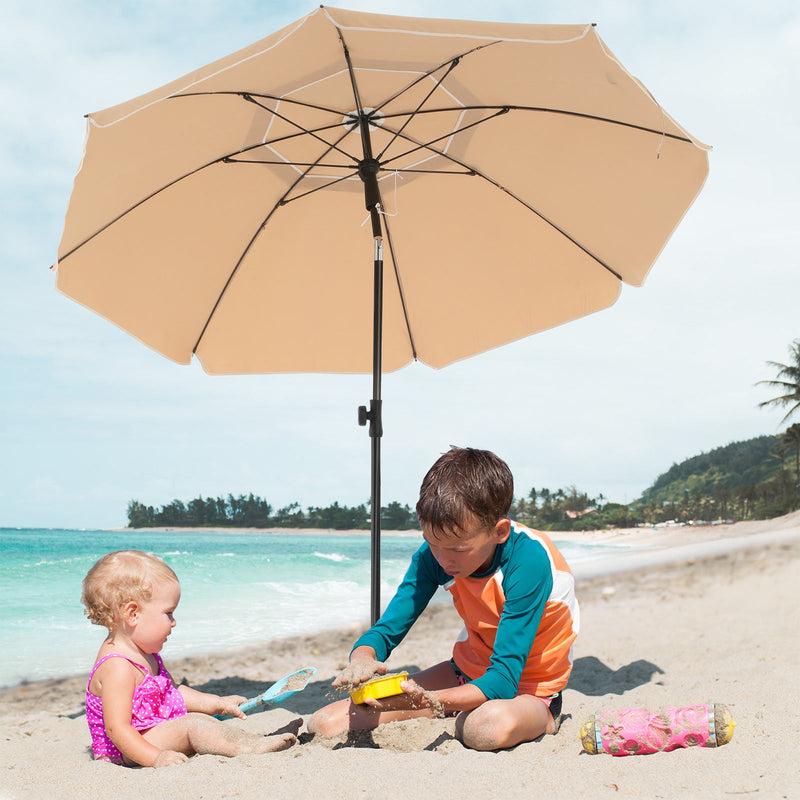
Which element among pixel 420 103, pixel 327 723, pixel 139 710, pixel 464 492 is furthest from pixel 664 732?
pixel 420 103

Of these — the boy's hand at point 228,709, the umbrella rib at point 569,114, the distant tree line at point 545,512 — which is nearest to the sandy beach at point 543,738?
the boy's hand at point 228,709

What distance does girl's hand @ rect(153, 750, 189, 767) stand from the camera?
1.85m

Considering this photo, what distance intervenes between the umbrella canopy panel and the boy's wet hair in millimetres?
1336

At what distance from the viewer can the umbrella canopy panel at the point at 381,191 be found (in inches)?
93.3

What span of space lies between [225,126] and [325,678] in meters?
2.70

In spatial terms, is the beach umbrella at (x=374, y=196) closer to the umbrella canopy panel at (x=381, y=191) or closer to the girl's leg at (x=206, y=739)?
the umbrella canopy panel at (x=381, y=191)

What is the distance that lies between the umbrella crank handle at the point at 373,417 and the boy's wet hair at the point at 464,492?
2.87 feet

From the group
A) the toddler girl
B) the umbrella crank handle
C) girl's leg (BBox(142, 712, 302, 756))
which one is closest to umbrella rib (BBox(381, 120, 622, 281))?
the umbrella crank handle

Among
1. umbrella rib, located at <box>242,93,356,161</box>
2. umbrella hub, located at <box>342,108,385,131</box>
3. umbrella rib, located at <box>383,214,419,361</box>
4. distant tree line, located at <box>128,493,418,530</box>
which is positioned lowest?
distant tree line, located at <box>128,493,418,530</box>

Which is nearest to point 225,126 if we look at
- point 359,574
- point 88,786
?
point 88,786

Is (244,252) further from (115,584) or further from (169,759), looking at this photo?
(169,759)

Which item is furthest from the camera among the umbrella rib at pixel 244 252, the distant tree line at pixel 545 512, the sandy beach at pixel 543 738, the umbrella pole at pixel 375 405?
the distant tree line at pixel 545 512

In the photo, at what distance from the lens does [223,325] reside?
135 inches

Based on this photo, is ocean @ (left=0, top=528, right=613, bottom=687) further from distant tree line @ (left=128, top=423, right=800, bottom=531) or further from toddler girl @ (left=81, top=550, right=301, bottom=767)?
distant tree line @ (left=128, top=423, right=800, bottom=531)
